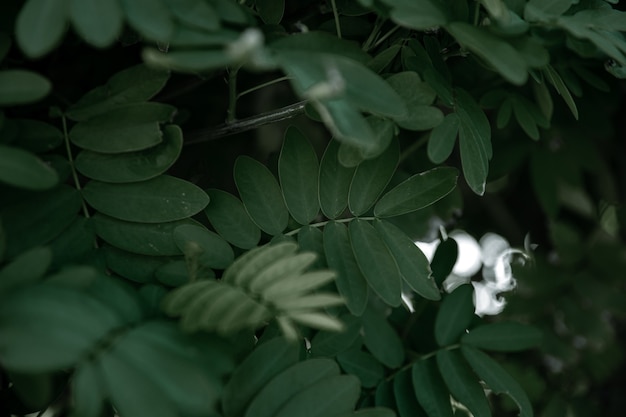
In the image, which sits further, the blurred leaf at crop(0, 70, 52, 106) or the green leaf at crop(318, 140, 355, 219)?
the green leaf at crop(318, 140, 355, 219)

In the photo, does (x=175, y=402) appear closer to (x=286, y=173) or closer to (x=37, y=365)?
(x=37, y=365)

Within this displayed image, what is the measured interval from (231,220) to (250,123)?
0.45 feet

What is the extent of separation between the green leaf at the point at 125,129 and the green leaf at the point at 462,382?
1.58ft

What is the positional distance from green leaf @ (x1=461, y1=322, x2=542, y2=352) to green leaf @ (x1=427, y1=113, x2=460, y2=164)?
266 mm

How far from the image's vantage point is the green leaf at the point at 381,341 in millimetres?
947

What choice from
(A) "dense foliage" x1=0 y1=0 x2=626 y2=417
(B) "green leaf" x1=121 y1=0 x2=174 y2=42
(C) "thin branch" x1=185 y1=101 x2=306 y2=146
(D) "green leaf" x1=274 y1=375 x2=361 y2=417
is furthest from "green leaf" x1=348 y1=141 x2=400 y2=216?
(B) "green leaf" x1=121 y1=0 x2=174 y2=42

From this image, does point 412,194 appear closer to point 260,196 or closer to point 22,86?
point 260,196

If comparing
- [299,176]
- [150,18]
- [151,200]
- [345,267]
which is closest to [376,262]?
[345,267]

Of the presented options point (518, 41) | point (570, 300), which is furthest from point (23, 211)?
point (570, 300)

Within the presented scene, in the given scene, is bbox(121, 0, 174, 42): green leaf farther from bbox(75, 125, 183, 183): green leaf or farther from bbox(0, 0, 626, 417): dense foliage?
bbox(75, 125, 183, 183): green leaf

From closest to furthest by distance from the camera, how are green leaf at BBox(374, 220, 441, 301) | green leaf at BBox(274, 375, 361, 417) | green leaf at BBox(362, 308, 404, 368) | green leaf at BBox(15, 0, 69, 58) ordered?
green leaf at BBox(15, 0, 69, 58) < green leaf at BBox(274, 375, 361, 417) < green leaf at BBox(374, 220, 441, 301) < green leaf at BBox(362, 308, 404, 368)

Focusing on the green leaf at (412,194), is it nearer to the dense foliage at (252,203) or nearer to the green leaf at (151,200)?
the dense foliage at (252,203)

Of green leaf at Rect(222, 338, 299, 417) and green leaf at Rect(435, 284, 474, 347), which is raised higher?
green leaf at Rect(222, 338, 299, 417)

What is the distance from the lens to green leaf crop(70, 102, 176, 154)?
785 millimetres
